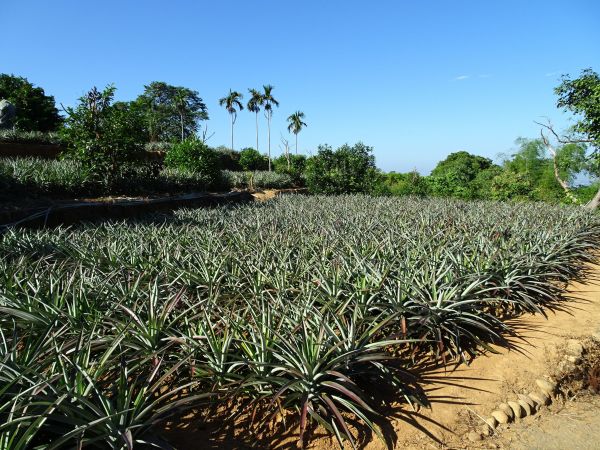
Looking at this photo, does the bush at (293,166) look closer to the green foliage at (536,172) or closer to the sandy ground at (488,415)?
the green foliage at (536,172)

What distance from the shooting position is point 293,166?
3462cm

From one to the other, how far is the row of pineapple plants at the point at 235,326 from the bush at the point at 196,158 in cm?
954

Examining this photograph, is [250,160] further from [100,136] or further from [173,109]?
[173,109]

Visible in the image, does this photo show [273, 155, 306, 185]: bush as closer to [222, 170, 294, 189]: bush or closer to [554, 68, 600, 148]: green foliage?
[222, 170, 294, 189]: bush

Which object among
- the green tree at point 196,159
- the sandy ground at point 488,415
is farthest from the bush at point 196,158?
the sandy ground at point 488,415

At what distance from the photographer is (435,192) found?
17.9 m

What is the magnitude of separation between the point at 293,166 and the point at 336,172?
1758 cm

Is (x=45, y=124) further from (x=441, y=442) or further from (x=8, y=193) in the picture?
(x=441, y=442)

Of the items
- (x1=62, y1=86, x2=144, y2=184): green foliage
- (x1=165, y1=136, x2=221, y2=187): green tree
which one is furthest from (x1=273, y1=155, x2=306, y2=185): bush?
(x1=62, y1=86, x2=144, y2=184): green foliage

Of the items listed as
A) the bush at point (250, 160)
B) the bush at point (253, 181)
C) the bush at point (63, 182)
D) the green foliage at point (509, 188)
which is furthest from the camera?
the bush at point (250, 160)

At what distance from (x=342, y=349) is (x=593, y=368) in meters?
2.05

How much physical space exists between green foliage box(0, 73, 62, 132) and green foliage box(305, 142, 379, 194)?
19.1 metres

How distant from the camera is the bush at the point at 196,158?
14758mm

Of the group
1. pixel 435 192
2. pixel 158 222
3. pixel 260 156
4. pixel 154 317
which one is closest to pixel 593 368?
pixel 154 317
